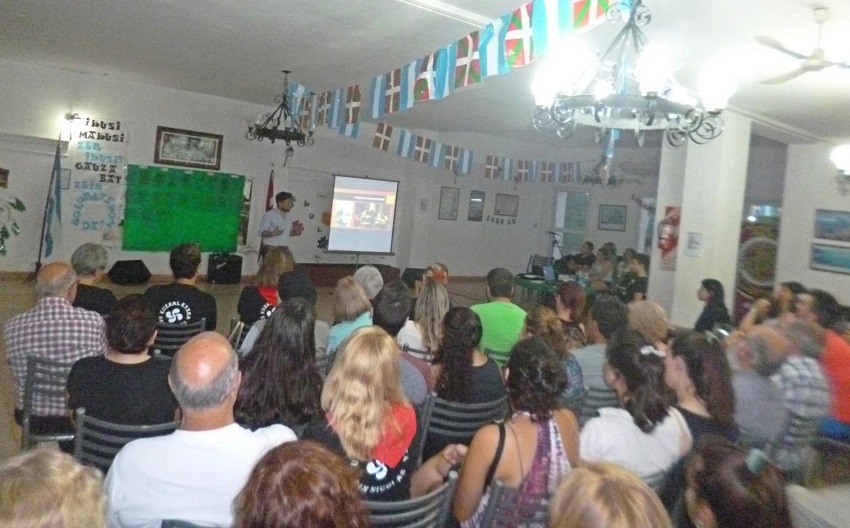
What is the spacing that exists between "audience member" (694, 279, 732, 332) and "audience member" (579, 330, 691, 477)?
3292 mm

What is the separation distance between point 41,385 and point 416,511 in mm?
1909

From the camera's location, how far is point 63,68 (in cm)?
810

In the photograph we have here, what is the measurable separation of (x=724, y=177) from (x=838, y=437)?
360 cm

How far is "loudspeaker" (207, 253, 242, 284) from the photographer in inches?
365

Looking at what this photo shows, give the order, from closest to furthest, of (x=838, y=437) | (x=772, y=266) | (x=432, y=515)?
1. (x=432, y=515)
2. (x=838, y=437)
3. (x=772, y=266)

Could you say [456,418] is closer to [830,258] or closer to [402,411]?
[402,411]

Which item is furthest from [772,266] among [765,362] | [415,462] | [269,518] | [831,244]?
[269,518]

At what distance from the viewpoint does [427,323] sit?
10.8 ft

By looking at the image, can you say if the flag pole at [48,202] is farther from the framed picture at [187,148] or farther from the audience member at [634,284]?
the audience member at [634,284]

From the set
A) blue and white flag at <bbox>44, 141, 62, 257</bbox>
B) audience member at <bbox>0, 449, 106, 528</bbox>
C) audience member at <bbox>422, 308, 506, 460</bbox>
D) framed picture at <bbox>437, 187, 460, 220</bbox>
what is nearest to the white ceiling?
blue and white flag at <bbox>44, 141, 62, 257</bbox>

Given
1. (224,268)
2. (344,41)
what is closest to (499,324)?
(344,41)

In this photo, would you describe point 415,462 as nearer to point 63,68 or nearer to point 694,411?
point 694,411

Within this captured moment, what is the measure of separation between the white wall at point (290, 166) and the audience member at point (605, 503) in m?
8.98

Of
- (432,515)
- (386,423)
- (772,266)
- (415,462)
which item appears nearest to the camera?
(432,515)
